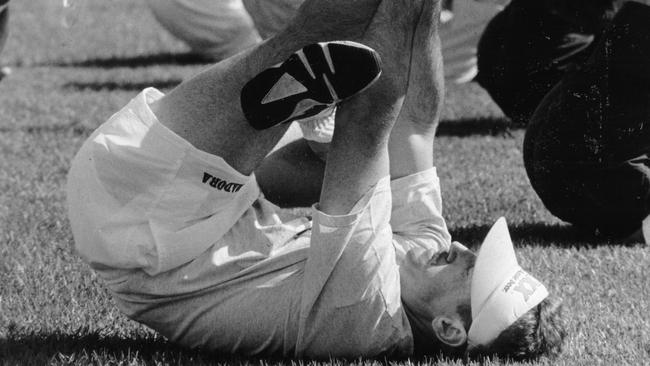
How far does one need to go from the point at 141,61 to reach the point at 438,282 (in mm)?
7513

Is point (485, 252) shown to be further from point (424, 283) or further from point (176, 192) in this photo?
point (176, 192)

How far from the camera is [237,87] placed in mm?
3277

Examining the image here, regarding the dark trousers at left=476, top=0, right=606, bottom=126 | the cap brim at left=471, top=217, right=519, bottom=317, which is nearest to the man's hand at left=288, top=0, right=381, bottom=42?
the cap brim at left=471, top=217, right=519, bottom=317

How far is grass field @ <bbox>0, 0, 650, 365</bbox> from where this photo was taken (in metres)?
3.43

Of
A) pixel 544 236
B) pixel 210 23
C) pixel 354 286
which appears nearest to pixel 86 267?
pixel 354 286

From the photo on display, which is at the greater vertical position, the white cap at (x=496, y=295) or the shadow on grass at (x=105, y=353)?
the white cap at (x=496, y=295)

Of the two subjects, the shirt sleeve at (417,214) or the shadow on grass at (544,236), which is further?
the shadow on grass at (544,236)

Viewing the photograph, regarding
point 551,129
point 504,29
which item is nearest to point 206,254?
point 551,129

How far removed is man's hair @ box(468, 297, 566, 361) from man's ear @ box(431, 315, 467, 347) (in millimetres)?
48

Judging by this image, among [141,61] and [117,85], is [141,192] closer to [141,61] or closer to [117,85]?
[117,85]

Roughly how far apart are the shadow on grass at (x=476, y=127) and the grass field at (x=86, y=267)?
0.01m

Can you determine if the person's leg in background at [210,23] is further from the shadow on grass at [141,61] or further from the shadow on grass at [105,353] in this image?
the shadow on grass at [105,353]

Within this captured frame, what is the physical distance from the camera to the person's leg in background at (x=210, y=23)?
9.36 m

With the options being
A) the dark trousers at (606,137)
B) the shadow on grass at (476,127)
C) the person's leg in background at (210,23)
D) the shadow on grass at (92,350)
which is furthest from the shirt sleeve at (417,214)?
the person's leg in background at (210,23)
